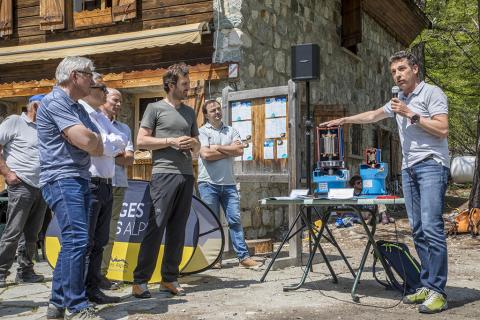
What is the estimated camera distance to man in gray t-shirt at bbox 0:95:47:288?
533 centimetres

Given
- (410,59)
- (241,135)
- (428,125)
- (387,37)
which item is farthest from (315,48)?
(387,37)

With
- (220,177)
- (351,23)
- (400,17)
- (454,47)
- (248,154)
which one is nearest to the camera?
(220,177)

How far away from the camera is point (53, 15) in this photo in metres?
9.98

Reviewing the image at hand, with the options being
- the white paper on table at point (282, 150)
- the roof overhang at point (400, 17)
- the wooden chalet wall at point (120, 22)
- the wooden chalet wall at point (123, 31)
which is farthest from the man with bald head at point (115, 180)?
the roof overhang at point (400, 17)

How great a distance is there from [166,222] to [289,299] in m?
1.10

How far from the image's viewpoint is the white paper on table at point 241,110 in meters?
7.04

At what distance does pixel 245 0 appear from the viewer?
859 centimetres

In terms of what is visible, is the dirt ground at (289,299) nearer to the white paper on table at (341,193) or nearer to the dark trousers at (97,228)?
the dark trousers at (97,228)

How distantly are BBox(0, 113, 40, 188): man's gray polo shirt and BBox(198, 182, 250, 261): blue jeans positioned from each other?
1691 millimetres

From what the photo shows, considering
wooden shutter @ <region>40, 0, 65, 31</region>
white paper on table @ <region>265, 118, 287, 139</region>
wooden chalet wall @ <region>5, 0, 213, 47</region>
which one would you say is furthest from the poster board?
wooden shutter @ <region>40, 0, 65, 31</region>

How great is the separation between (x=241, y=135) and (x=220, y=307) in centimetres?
307

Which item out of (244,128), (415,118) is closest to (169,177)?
(415,118)

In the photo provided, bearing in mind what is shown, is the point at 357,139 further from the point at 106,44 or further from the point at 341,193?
the point at 341,193

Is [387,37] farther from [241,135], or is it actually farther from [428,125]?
[428,125]
